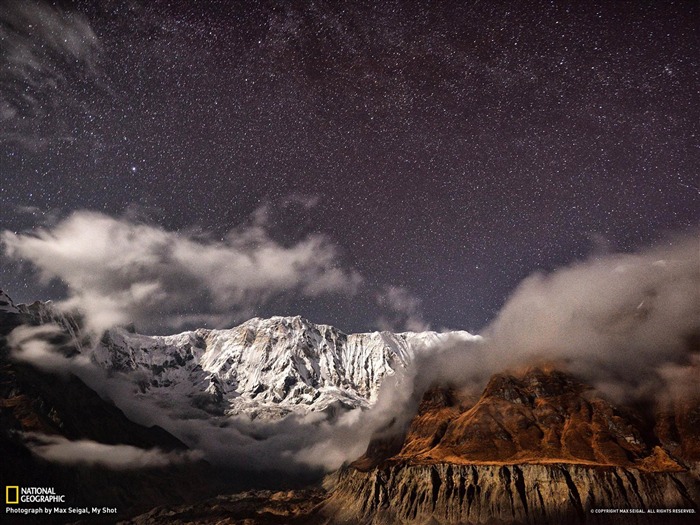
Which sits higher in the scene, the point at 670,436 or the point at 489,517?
the point at 670,436

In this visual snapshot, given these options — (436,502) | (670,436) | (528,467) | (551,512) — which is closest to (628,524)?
(551,512)

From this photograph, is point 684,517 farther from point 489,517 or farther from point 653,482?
point 489,517

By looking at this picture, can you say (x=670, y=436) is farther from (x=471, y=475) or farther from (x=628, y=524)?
(x=471, y=475)

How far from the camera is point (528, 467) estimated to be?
609 ft

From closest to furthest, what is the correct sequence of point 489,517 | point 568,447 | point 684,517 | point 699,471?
1. point 684,517
2. point 699,471
3. point 489,517
4. point 568,447

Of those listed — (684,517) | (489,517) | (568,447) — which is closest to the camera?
(684,517)

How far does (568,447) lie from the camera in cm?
19738

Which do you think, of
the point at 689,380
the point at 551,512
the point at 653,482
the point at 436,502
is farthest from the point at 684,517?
the point at 436,502

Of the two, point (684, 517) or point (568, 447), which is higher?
point (568, 447)

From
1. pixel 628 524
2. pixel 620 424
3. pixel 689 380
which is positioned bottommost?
pixel 628 524

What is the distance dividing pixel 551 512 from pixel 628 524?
23535 millimetres

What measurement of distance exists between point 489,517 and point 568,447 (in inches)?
1749

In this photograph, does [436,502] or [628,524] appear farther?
[436,502]

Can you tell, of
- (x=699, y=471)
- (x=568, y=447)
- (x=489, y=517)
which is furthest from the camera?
(x=568, y=447)
